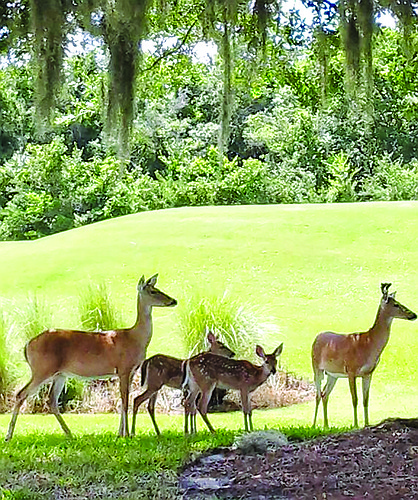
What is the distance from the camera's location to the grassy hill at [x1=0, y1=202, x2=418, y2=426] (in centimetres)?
1103

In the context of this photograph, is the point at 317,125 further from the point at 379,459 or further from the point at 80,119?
the point at 379,459

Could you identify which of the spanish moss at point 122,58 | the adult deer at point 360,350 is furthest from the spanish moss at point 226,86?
the adult deer at point 360,350

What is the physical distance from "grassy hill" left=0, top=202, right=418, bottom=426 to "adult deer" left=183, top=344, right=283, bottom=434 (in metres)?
3.56

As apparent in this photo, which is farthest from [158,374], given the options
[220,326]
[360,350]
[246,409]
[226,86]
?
[220,326]

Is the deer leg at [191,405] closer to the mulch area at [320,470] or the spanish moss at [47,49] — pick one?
the mulch area at [320,470]

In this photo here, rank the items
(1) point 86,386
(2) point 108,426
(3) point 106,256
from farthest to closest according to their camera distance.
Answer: (3) point 106,256, (1) point 86,386, (2) point 108,426

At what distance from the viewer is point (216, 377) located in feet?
17.0

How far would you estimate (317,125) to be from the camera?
2614cm

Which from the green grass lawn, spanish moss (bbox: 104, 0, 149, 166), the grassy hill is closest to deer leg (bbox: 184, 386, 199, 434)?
the green grass lawn

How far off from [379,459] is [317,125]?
22.9 meters

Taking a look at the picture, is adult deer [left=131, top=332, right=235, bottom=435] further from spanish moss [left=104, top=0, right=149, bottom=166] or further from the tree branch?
the tree branch

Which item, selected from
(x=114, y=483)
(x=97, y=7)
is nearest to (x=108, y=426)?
(x=114, y=483)

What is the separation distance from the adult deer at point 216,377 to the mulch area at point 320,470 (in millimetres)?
639

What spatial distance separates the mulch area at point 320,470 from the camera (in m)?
3.53
